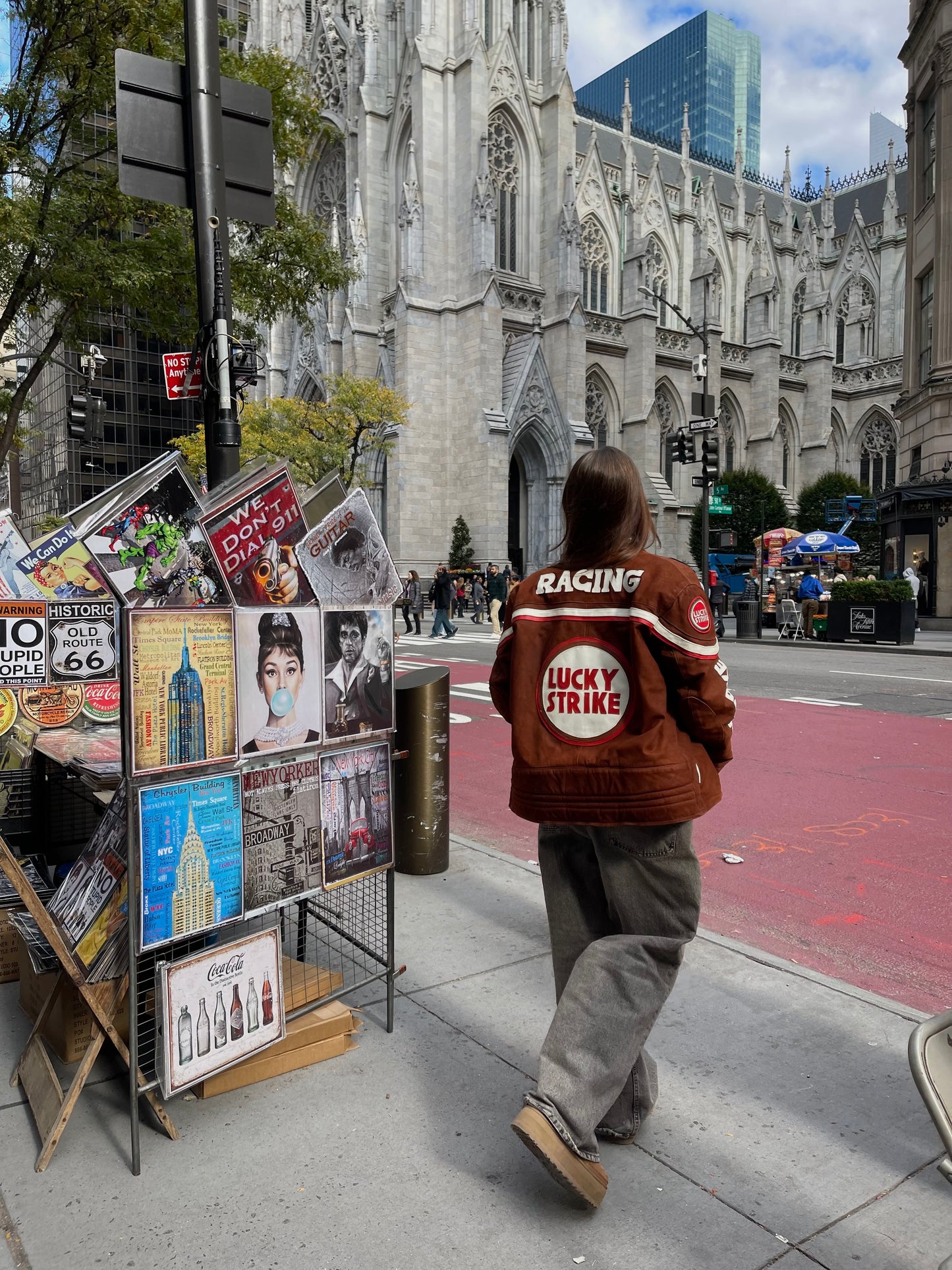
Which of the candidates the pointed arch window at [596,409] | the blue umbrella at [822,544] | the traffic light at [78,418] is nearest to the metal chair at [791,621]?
the blue umbrella at [822,544]

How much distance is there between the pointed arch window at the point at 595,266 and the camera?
4644cm

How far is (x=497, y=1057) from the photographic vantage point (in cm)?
320

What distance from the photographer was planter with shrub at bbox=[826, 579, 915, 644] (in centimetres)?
2011

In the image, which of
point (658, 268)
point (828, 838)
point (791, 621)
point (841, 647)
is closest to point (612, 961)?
point (828, 838)

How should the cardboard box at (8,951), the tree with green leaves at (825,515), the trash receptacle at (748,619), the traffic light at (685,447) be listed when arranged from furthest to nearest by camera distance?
the tree with green leaves at (825,515) < the trash receptacle at (748,619) < the traffic light at (685,447) < the cardboard box at (8,951)

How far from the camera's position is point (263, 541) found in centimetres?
305

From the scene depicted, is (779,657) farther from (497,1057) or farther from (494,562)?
(494,562)

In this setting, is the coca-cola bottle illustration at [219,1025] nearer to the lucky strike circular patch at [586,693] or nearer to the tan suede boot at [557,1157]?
the tan suede boot at [557,1157]

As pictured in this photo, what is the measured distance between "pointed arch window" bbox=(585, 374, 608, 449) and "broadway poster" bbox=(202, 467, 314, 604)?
137 feet

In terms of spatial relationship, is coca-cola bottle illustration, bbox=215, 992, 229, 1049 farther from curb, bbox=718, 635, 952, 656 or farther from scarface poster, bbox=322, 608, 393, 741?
curb, bbox=718, 635, 952, 656

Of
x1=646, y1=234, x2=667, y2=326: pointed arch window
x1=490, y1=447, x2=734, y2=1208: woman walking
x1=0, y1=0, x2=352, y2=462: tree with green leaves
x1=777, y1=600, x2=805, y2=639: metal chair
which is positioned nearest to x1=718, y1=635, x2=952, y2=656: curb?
x1=777, y1=600, x2=805, y2=639: metal chair

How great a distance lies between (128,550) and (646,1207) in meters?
2.29

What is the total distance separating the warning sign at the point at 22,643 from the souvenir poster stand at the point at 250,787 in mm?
1736

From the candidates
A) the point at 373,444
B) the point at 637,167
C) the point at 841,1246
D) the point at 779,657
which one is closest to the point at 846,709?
the point at 779,657
